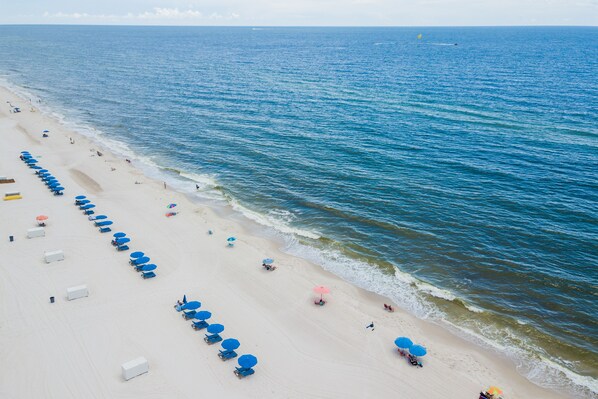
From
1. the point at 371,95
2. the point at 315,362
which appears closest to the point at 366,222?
the point at 315,362

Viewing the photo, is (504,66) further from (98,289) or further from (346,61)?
(98,289)

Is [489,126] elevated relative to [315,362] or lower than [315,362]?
elevated

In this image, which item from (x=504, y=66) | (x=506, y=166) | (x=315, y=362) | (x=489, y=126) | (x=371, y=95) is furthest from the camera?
(x=504, y=66)

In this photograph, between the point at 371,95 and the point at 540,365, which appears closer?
the point at 540,365

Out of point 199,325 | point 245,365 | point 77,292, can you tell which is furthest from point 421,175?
point 77,292

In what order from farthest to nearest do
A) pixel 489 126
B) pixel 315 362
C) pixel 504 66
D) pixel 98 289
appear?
pixel 504 66
pixel 489 126
pixel 98 289
pixel 315 362

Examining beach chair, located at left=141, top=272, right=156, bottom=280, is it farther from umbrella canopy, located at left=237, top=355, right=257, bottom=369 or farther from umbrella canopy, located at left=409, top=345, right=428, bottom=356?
umbrella canopy, located at left=409, top=345, right=428, bottom=356

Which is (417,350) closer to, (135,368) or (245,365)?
(245,365)
